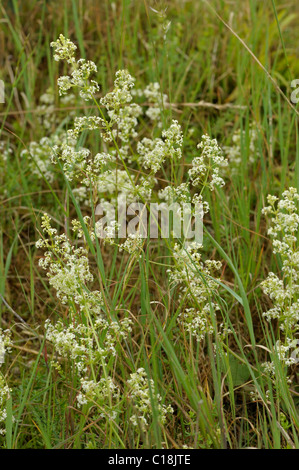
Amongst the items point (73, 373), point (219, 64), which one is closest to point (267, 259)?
point (73, 373)

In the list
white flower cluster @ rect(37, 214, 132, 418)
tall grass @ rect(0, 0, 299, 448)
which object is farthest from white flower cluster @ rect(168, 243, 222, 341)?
white flower cluster @ rect(37, 214, 132, 418)

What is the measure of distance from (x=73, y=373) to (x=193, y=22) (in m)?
2.94

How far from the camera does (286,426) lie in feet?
5.84

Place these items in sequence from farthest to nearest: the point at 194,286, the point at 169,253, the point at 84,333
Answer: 1. the point at 169,253
2. the point at 194,286
3. the point at 84,333

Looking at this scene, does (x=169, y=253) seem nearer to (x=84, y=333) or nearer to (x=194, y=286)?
(x=194, y=286)

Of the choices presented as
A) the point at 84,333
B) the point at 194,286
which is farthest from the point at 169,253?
the point at 84,333

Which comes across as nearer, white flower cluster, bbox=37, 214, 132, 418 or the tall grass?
white flower cluster, bbox=37, 214, 132, 418

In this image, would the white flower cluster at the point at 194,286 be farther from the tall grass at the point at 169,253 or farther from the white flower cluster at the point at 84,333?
Answer: the white flower cluster at the point at 84,333

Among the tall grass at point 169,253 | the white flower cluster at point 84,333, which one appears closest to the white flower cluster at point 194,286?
the tall grass at point 169,253

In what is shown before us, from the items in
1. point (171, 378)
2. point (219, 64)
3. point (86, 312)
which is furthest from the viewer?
point (219, 64)

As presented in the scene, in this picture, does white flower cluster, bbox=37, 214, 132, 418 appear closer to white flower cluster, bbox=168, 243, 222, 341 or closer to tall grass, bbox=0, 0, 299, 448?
tall grass, bbox=0, 0, 299, 448

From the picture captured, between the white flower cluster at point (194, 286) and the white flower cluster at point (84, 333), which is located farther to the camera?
the white flower cluster at point (194, 286)
